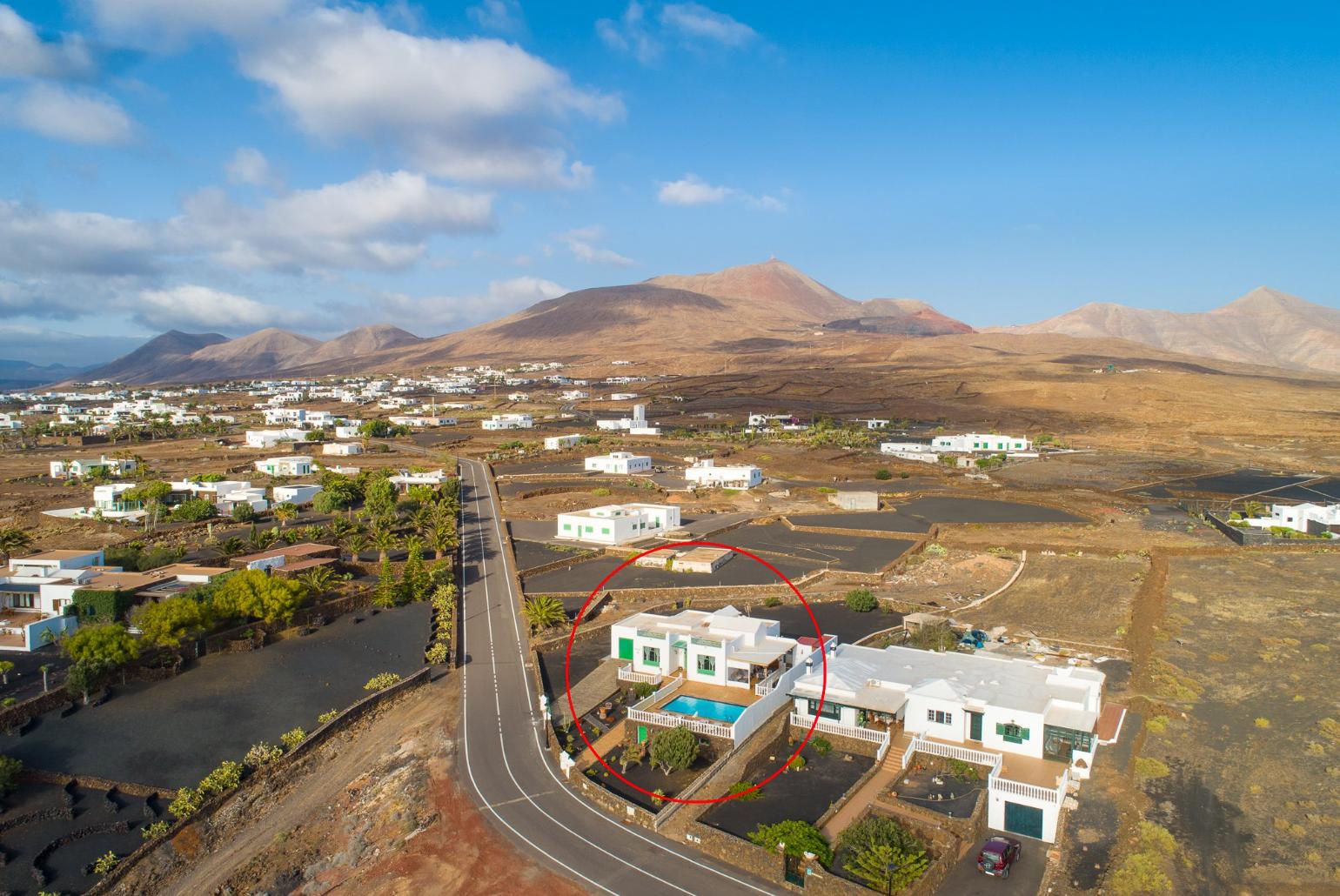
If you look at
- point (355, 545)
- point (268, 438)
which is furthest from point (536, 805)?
point (268, 438)

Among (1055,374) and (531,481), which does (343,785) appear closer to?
(531,481)

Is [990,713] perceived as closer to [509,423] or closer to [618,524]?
[618,524]

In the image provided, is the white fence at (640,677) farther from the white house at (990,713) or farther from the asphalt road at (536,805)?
the white house at (990,713)

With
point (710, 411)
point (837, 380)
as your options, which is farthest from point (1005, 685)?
point (837, 380)

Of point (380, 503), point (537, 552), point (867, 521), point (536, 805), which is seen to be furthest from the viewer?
point (867, 521)

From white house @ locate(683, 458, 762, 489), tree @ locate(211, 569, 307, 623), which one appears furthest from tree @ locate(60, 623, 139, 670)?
white house @ locate(683, 458, 762, 489)

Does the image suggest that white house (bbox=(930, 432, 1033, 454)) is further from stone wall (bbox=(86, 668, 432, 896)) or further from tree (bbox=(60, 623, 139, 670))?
tree (bbox=(60, 623, 139, 670))

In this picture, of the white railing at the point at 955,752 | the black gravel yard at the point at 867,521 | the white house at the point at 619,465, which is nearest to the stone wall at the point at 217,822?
the white railing at the point at 955,752
